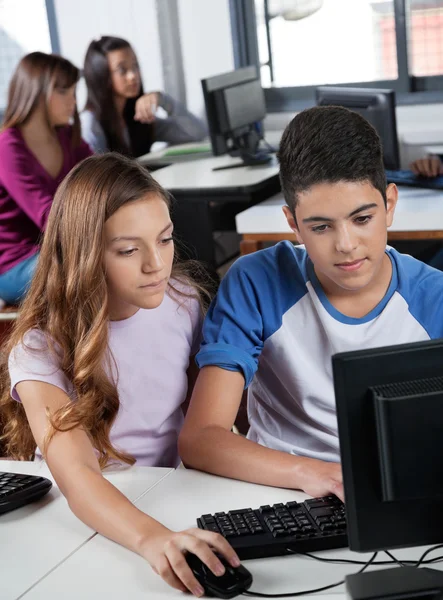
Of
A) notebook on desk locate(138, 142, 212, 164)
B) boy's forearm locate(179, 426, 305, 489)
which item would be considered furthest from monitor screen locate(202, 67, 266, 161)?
boy's forearm locate(179, 426, 305, 489)

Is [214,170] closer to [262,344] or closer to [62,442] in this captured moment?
[262,344]

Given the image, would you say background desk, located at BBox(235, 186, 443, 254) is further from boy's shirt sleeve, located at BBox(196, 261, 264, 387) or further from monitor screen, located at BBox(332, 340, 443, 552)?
monitor screen, located at BBox(332, 340, 443, 552)

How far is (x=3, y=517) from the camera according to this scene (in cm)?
126

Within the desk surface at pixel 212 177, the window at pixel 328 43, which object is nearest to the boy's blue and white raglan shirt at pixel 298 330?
the desk surface at pixel 212 177

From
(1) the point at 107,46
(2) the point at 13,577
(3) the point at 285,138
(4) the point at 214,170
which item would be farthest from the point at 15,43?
(2) the point at 13,577

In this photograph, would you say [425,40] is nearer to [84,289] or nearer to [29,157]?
[29,157]

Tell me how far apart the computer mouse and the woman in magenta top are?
2176 millimetres

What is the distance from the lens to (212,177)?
3.68m

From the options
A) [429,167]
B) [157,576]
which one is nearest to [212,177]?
[429,167]

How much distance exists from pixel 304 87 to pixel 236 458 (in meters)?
3.69

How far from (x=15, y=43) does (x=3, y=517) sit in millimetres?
4594

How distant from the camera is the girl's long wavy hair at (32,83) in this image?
3213 millimetres

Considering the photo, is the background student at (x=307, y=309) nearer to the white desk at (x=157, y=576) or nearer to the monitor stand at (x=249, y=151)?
the white desk at (x=157, y=576)

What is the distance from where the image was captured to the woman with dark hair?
4230mm
